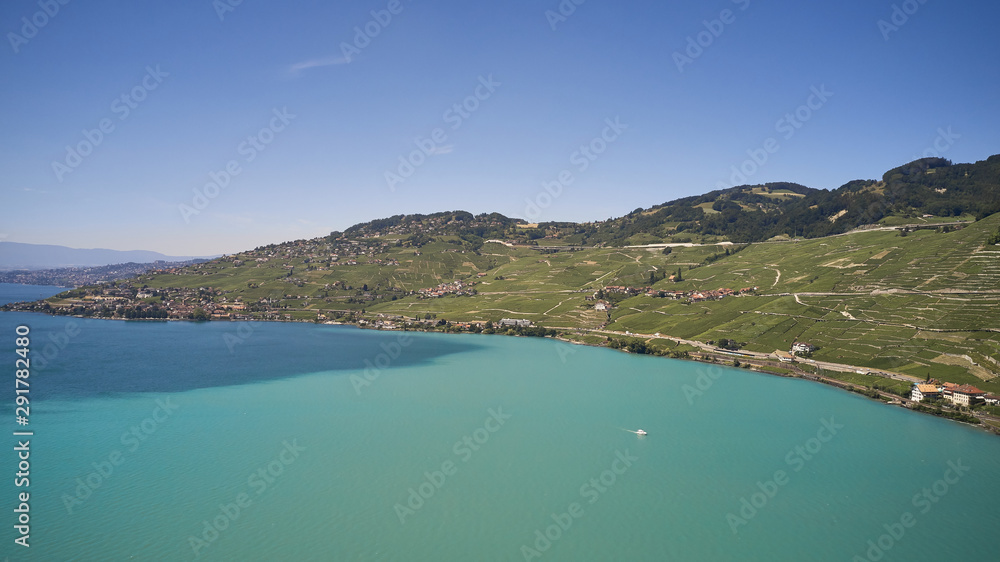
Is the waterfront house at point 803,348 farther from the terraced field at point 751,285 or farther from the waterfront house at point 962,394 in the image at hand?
the waterfront house at point 962,394

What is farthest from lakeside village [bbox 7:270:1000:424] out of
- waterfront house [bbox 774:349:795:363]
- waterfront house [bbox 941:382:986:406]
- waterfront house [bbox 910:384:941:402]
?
waterfront house [bbox 941:382:986:406]

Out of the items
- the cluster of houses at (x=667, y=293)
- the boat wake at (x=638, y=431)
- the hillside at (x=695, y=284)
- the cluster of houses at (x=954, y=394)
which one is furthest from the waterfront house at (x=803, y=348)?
the boat wake at (x=638, y=431)

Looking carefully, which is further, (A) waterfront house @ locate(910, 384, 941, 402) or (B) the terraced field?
(B) the terraced field

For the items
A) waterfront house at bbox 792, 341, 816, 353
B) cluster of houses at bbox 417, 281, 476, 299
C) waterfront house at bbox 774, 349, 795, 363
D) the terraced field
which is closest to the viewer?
the terraced field

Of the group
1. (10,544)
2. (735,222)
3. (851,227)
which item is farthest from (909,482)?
(735,222)

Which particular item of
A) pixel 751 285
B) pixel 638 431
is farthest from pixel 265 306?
pixel 751 285

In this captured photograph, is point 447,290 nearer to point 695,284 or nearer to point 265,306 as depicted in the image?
point 265,306

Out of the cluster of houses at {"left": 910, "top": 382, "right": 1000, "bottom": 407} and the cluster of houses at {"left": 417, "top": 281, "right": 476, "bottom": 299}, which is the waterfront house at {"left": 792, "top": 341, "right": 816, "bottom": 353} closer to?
the cluster of houses at {"left": 910, "top": 382, "right": 1000, "bottom": 407}

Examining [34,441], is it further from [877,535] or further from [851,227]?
[851,227]
